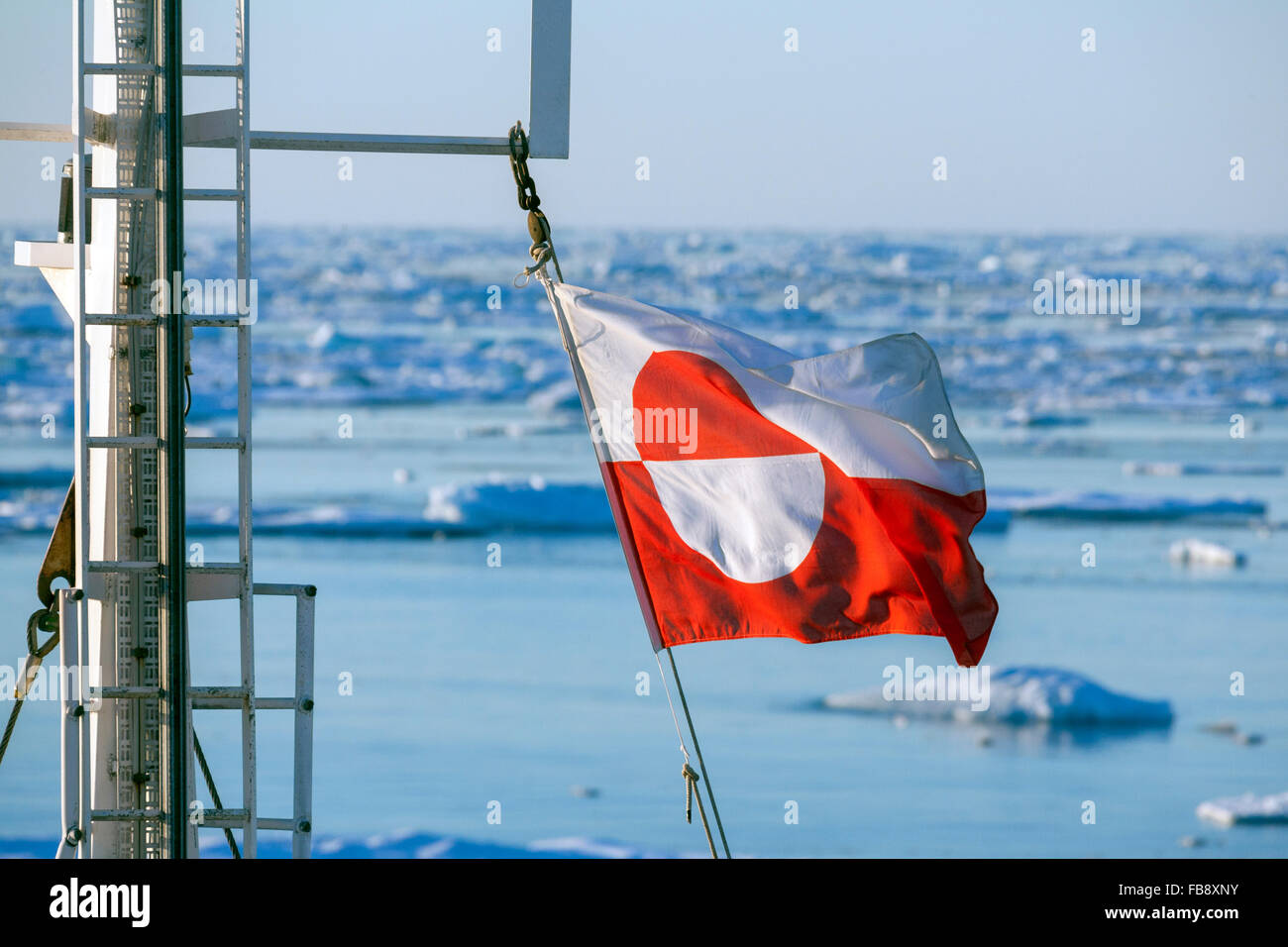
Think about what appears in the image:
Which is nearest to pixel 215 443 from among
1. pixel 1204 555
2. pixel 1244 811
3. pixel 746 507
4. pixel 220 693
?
pixel 220 693

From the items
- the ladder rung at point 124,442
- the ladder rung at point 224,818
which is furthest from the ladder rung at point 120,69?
the ladder rung at point 224,818

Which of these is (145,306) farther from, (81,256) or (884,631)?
(884,631)

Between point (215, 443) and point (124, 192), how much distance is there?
2.14 feet

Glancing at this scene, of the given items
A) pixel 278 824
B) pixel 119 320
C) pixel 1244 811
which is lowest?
pixel 1244 811

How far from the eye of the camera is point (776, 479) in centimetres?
534

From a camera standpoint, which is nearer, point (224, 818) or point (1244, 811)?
point (224, 818)

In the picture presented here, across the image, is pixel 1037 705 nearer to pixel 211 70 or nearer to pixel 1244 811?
pixel 1244 811

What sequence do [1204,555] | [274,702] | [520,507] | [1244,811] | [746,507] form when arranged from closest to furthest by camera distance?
[274,702], [746,507], [1244,811], [1204,555], [520,507]

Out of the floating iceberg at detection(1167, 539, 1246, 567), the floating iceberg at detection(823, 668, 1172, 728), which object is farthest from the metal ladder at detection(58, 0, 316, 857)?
the floating iceberg at detection(1167, 539, 1246, 567)

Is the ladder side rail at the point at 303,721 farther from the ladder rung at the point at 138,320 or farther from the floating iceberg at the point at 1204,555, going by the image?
the floating iceberg at the point at 1204,555

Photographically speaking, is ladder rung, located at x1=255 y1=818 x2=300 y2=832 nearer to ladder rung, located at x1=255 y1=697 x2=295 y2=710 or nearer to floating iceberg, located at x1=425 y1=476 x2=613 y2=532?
ladder rung, located at x1=255 y1=697 x2=295 y2=710

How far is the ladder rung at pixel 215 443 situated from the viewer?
4.58 metres
